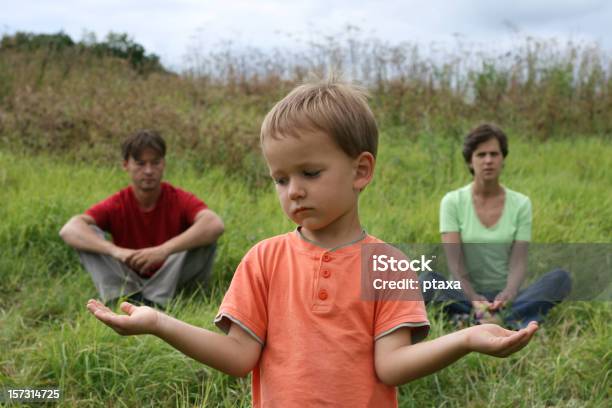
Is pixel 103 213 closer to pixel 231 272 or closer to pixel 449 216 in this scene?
pixel 231 272

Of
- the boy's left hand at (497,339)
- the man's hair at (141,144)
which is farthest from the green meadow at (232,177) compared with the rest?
the boy's left hand at (497,339)

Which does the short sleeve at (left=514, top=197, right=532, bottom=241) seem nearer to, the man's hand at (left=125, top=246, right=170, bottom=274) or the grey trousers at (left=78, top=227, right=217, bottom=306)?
the grey trousers at (left=78, top=227, right=217, bottom=306)

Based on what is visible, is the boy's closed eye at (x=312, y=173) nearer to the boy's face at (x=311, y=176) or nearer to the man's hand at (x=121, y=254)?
the boy's face at (x=311, y=176)

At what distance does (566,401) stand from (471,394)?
0.38 meters

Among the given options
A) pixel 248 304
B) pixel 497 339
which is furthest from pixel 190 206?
pixel 497 339

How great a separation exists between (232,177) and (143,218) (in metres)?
1.55

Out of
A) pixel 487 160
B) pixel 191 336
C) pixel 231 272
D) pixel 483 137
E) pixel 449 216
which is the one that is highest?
pixel 483 137

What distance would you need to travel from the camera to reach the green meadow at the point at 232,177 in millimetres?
2816

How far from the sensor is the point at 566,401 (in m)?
2.81

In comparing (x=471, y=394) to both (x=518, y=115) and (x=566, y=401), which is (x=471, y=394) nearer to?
(x=566, y=401)

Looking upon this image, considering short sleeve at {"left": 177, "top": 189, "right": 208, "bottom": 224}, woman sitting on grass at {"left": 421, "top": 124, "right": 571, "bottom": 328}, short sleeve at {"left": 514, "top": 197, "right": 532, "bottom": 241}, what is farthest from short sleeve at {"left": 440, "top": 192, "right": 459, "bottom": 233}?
short sleeve at {"left": 177, "top": 189, "right": 208, "bottom": 224}

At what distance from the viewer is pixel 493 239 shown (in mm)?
3973

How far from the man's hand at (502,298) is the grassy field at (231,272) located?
8.8 inches

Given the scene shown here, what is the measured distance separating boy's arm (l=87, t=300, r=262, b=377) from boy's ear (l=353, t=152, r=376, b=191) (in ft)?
1.40
